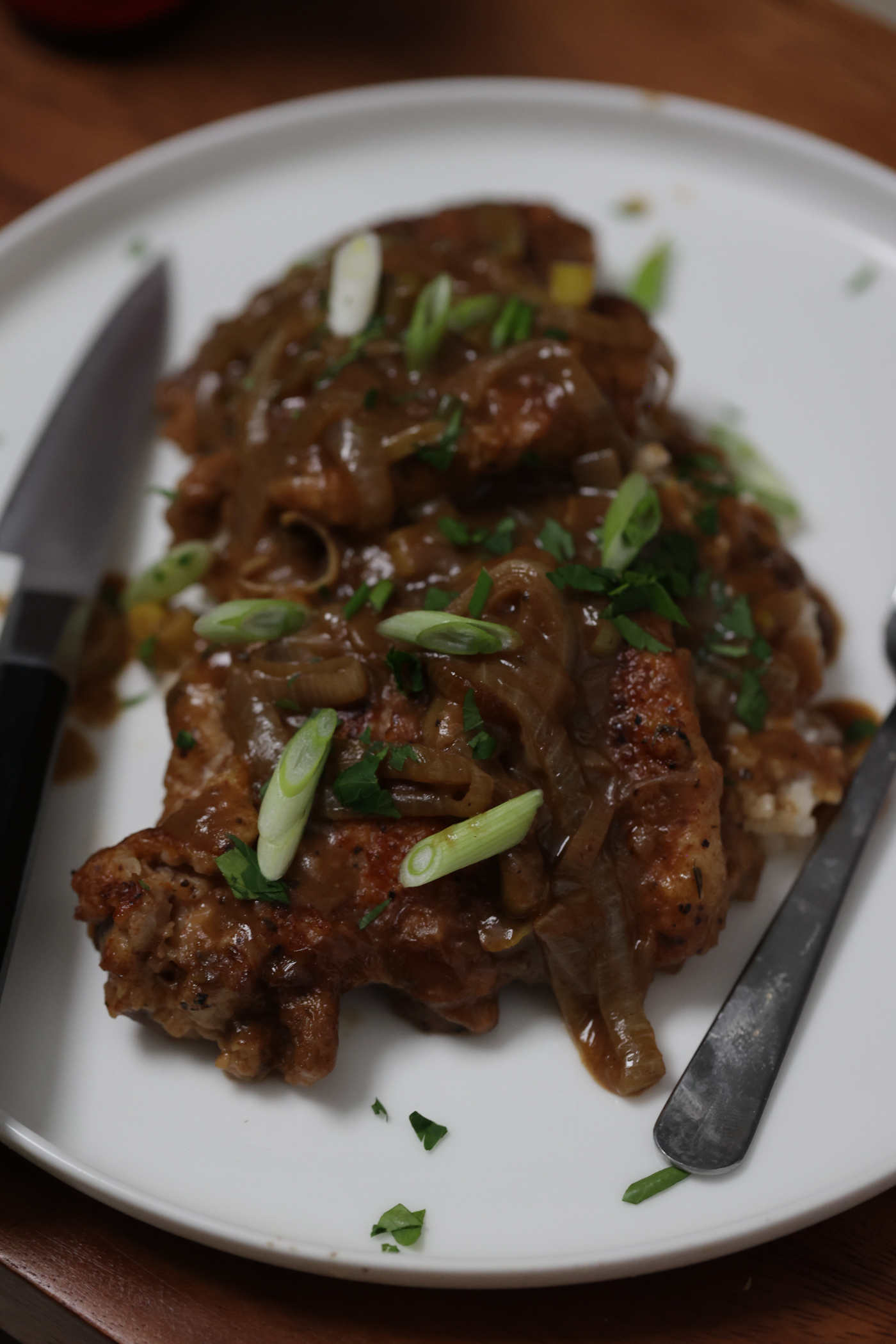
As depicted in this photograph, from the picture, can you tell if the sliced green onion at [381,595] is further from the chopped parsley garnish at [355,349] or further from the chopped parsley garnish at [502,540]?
the chopped parsley garnish at [355,349]

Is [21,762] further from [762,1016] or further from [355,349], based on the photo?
[762,1016]

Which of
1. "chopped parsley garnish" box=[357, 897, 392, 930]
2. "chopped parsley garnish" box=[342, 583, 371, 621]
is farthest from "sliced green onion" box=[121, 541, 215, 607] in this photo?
"chopped parsley garnish" box=[357, 897, 392, 930]

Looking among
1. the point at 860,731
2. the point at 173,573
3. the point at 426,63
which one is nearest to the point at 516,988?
the point at 860,731

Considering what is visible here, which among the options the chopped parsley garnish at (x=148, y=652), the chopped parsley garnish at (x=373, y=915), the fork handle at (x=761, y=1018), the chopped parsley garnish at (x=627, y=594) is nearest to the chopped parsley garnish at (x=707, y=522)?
the chopped parsley garnish at (x=627, y=594)

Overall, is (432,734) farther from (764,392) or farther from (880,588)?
(764,392)

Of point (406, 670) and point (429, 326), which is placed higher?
point (429, 326)

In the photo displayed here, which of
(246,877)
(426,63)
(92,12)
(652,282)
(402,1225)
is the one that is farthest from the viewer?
(426,63)
